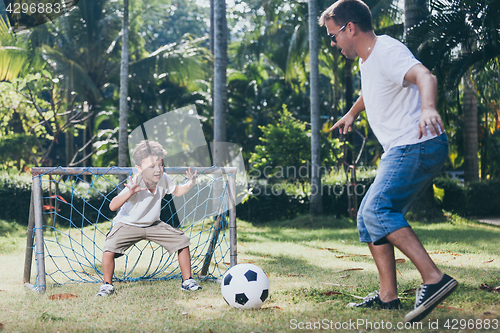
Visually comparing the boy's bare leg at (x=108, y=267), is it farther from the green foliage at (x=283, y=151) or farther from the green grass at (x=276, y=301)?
the green foliage at (x=283, y=151)

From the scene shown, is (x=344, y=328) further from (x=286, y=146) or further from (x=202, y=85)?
(x=202, y=85)

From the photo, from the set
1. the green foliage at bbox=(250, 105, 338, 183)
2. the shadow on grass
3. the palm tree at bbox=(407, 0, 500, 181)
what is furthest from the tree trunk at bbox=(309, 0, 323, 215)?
the palm tree at bbox=(407, 0, 500, 181)

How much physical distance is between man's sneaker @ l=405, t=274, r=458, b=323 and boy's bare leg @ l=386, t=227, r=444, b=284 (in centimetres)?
3

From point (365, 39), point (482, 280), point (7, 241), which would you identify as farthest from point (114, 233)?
point (7, 241)

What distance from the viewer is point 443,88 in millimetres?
8547

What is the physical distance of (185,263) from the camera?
3.81 metres

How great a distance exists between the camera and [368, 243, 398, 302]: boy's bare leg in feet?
9.37

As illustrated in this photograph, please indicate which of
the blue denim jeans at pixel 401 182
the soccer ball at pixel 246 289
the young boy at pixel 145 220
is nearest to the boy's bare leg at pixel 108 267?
the young boy at pixel 145 220

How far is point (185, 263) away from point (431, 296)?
214cm

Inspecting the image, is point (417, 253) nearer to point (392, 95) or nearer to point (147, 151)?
point (392, 95)

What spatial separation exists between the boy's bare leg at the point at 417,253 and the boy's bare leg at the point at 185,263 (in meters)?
1.94

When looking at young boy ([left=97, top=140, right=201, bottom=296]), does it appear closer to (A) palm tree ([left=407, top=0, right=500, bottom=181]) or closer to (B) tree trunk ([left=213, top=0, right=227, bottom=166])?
(B) tree trunk ([left=213, top=0, right=227, bottom=166])

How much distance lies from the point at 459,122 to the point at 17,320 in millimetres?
15185

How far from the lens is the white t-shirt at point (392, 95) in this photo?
252 cm
